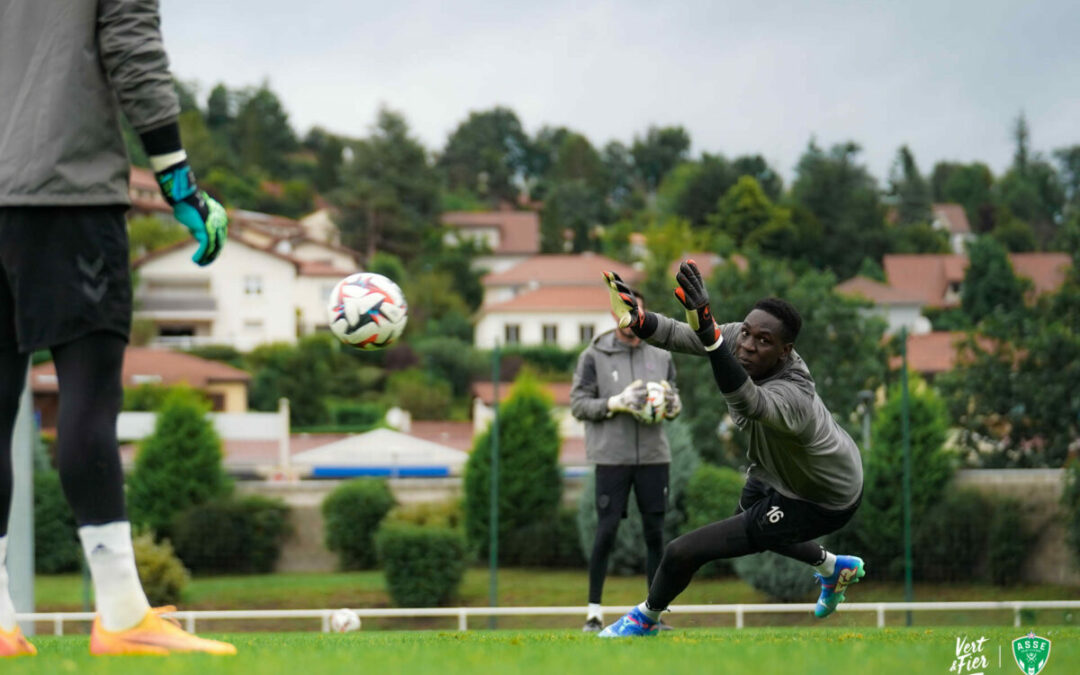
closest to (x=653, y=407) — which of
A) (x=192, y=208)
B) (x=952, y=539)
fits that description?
(x=192, y=208)

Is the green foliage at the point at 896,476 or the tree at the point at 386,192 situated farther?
the tree at the point at 386,192

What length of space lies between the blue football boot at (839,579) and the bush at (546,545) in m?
9.82

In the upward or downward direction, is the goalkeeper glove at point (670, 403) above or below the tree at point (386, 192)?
below

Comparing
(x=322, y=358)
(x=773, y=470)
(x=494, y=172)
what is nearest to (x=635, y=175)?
(x=494, y=172)

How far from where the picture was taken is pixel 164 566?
16188 millimetres

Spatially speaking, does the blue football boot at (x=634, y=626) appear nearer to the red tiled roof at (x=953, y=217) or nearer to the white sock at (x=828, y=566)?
the white sock at (x=828, y=566)

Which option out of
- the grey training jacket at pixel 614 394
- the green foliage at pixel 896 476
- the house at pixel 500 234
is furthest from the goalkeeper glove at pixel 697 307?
the house at pixel 500 234

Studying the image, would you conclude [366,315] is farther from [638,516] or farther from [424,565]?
[424,565]

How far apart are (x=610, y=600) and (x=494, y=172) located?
137 metres

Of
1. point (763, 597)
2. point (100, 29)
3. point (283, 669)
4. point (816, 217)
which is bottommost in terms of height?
point (763, 597)

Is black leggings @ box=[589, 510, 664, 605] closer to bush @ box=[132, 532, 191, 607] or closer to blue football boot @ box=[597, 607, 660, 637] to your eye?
blue football boot @ box=[597, 607, 660, 637]

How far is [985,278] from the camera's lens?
7675cm

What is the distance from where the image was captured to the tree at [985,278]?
74.9m

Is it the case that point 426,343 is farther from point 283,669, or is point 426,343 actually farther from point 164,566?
point 283,669
